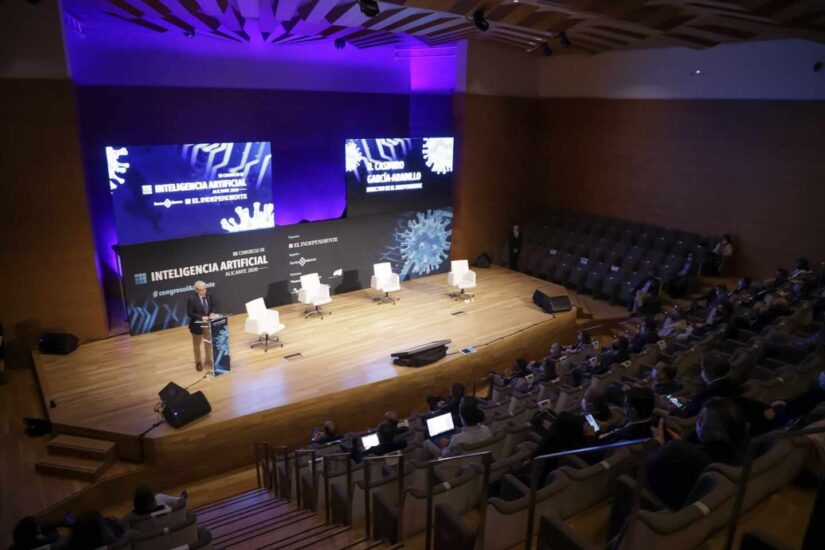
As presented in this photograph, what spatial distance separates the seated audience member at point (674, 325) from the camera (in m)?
7.77

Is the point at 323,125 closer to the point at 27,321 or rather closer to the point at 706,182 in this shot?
the point at 27,321

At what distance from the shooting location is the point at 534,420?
4.97 meters

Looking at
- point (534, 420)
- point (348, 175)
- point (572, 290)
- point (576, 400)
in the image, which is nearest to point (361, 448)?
point (534, 420)

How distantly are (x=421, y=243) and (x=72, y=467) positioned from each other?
7.58 m

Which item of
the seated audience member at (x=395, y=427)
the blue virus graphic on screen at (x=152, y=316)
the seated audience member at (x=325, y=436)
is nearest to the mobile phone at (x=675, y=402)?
the seated audience member at (x=395, y=427)

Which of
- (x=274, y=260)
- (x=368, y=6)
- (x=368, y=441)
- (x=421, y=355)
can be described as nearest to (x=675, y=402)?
(x=368, y=441)

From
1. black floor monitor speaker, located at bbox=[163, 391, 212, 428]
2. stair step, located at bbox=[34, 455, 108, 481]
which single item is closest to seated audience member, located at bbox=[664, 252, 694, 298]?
black floor monitor speaker, located at bbox=[163, 391, 212, 428]

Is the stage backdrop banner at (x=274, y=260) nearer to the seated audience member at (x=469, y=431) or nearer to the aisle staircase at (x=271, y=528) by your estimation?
the aisle staircase at (x=271, y=528)

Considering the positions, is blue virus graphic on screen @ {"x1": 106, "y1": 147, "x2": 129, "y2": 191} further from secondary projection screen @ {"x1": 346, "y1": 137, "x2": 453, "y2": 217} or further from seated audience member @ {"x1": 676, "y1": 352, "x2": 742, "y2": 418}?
seated audience member @ {"x1": 676, "y1": 352, "x2": 742, "y2": 418}

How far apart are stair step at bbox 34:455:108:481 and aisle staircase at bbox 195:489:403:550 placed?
119 cm

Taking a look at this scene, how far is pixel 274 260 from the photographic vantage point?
10.4 meters

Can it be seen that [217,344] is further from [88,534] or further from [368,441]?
[88,534]

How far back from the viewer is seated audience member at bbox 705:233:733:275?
36.8 ft

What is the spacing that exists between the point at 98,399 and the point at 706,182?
11156 mm
